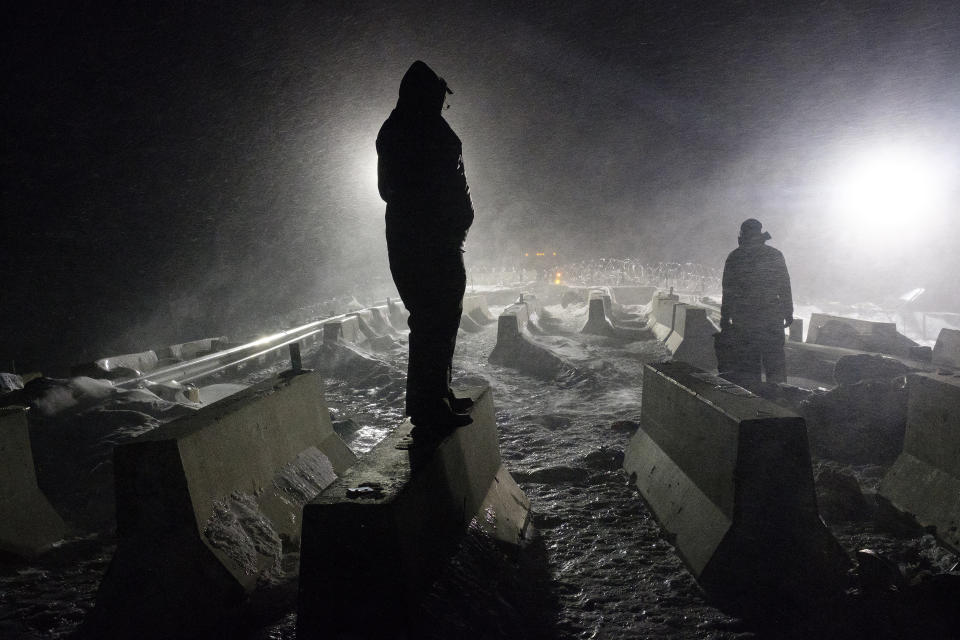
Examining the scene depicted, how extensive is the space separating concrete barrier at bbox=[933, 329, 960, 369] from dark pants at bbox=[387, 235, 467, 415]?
1059 centimetres

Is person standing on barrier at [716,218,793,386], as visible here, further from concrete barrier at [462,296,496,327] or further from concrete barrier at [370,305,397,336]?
concrete barrier at [462,296,496,327]

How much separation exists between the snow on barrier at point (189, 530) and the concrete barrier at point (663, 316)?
1159 cm

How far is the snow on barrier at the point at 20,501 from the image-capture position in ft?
12.5

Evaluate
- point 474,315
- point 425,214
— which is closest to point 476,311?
point 474,315

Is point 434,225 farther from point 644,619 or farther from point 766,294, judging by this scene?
point 766,294

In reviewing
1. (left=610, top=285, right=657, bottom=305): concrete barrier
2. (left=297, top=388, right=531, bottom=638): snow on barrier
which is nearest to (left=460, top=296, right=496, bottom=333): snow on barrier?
(left=610, top=285, right=657, bottom=305): concrete barrier

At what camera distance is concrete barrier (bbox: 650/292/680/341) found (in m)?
13.1

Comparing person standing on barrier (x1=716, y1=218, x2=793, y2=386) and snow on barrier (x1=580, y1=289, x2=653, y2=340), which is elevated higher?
person standing on barrier (x1=716, y1=218, x2=793, y2=386)

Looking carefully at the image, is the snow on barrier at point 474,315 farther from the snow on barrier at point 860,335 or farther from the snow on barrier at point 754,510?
the snow on barrier at point 754,510

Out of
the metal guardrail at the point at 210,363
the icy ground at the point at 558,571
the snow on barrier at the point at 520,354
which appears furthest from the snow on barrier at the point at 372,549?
the snow on barrier at the point at 520,354

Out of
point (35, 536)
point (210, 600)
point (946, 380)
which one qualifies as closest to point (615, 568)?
point (210, 600)

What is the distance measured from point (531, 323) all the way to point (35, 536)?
561 inches

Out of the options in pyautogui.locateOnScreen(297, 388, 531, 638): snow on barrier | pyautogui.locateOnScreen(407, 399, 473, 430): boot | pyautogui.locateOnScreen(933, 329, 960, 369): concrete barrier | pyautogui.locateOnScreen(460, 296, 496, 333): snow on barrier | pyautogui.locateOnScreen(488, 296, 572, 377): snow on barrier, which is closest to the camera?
pyautogui.locateOnScreen(297, 388, 531, 638): snow on barrier

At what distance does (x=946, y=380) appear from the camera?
3.78 metres
